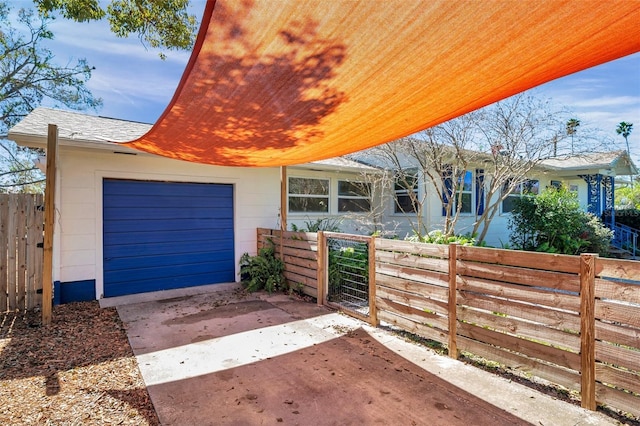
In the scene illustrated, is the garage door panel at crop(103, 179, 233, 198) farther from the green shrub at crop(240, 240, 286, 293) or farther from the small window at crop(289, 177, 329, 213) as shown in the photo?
the small window at crop(289, 177, 329, 213)

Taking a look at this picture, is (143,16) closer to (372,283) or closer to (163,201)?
(163,201)

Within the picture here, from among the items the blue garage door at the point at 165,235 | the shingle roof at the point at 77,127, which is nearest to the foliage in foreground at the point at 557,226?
the blue garage door at the point at 165,235

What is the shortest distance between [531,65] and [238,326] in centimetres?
429

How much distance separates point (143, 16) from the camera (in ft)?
17.4

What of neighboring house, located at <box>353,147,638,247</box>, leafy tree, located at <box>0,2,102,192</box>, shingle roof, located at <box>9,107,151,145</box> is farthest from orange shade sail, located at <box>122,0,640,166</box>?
Answer: leafy tree, located at <box>0,2,102,192</box>

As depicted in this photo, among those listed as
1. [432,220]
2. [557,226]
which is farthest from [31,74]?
[557,226]

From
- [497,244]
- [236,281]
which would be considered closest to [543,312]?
[236,281]

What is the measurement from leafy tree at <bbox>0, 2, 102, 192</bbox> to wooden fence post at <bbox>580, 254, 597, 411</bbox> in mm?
13798

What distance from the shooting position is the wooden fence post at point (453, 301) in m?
3.55

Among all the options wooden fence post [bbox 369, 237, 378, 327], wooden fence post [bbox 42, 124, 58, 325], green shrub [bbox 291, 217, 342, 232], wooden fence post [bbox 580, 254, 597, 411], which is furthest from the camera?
green shrub [bbox 291, 217, 342, 232]

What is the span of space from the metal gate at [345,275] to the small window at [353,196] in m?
3.31

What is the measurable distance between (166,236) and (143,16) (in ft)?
12.1

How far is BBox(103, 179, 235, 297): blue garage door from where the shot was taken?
237 inches

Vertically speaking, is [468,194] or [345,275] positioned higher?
[468,194]
